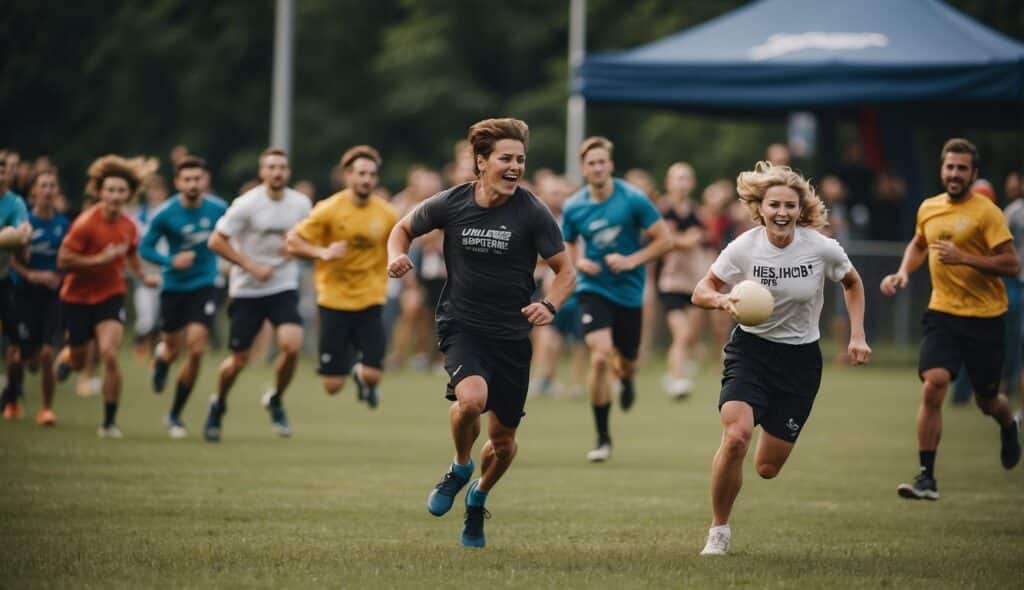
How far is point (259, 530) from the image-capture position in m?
9.30

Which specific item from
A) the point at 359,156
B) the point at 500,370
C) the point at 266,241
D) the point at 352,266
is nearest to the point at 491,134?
the point at 500,370

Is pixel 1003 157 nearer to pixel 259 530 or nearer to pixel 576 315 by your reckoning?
pixel 576 315

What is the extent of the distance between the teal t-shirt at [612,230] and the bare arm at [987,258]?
3.40 metres

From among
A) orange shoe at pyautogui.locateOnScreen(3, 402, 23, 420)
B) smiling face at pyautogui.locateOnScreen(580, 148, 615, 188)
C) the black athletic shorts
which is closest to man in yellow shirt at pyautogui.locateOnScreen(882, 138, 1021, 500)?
smiling face at pyautogui.locateOnScreen(580, 148, 615, 188)

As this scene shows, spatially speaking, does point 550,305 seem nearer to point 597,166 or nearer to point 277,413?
point 597,166

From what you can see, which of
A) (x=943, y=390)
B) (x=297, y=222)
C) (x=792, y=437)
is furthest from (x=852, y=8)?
(x=792, y=437)

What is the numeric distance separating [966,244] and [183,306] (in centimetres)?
729

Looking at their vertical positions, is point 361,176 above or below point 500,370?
above

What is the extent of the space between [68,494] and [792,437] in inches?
189

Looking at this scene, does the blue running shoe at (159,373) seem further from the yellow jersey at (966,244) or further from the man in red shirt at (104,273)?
the yellow jersey at (966,244)

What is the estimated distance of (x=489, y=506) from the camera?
35.0 ft

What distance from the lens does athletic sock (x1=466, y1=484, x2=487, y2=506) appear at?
8.94 metres

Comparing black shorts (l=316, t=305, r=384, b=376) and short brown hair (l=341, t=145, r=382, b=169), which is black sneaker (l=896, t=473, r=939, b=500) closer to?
black shorts (l=316, t=305, r=384, b=376)

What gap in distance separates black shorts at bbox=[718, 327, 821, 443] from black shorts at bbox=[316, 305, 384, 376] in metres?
5.80
